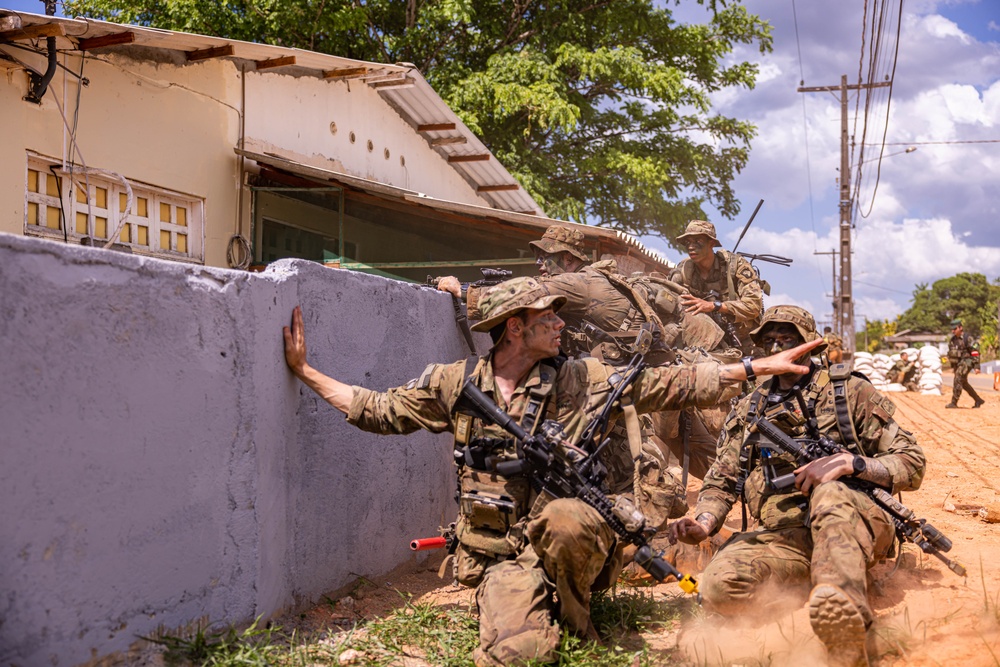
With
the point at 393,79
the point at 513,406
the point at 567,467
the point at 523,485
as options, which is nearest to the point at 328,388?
the point at 513,406

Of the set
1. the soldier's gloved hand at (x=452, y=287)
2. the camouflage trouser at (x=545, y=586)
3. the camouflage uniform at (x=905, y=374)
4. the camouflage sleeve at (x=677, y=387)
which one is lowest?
the camouflage uniform at (x=905, y=374)

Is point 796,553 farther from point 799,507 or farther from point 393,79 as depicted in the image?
point 393,79

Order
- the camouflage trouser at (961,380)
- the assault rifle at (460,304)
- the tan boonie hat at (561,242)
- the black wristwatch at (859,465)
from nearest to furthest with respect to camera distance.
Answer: the black wristwatch at (859,465) → the assault rifle at (460,304) → the tan boonie hat at (561,242) → the camouflage trouser at (961,380)

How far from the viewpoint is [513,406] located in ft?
13.3

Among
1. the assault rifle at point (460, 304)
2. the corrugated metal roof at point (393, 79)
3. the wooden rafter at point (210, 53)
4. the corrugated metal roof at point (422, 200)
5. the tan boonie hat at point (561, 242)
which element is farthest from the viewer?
the corrugated metal roof at point (422, 200)

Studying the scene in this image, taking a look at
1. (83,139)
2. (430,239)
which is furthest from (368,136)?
(83,139)

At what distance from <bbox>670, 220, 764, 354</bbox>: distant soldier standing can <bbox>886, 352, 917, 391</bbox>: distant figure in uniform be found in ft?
70.4

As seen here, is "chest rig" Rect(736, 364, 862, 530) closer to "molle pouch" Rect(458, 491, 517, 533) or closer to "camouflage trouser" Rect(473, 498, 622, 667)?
"camouflage trouser" Rect(473, 498, 622, 667)

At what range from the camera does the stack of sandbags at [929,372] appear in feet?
86.2

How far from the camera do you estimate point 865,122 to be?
2378 cm

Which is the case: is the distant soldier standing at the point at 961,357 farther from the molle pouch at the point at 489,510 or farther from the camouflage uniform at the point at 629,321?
the molle pouch at the point at 489,510

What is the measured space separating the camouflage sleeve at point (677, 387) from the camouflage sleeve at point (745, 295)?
11.8ft

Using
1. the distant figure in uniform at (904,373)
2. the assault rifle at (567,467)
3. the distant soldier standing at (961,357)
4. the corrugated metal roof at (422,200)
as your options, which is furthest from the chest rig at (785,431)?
the distant figure in uniform at (904,373)

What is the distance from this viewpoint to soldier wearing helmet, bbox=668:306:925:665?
3.92m
